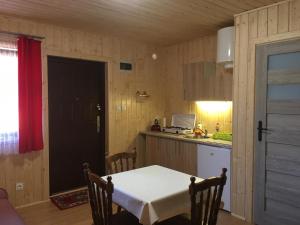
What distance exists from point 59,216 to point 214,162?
6.69 ft

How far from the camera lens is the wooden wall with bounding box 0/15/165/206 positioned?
3.34 metres

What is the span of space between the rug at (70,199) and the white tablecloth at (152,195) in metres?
1.46

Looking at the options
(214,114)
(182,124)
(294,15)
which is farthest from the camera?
(182,124)

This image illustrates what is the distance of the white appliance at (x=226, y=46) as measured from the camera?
10.8 ft

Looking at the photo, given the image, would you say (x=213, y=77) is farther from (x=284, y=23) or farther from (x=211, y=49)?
(x=284, y=23)

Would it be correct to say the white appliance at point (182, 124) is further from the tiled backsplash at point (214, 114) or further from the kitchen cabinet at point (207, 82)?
the kitchen cabinet at point (207, 82)

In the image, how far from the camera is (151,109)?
4801 millimetres

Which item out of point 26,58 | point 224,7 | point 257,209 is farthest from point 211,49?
point 26,58

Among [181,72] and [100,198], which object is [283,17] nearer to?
[181,72]

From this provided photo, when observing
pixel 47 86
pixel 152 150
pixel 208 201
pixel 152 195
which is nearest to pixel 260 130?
pixel 208 201

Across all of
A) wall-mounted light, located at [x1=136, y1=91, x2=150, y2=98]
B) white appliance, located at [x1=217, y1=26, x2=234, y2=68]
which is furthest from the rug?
white appliance, located at [x1=217, y1=26, x2=234, y2=68]

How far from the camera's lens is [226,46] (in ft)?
10.9

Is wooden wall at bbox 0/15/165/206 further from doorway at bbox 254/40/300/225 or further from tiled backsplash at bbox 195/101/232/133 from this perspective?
doorway at bbox 254/40/300/225

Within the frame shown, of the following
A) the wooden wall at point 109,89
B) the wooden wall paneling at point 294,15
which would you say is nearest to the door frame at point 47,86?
the wooden wall at point 109,89
